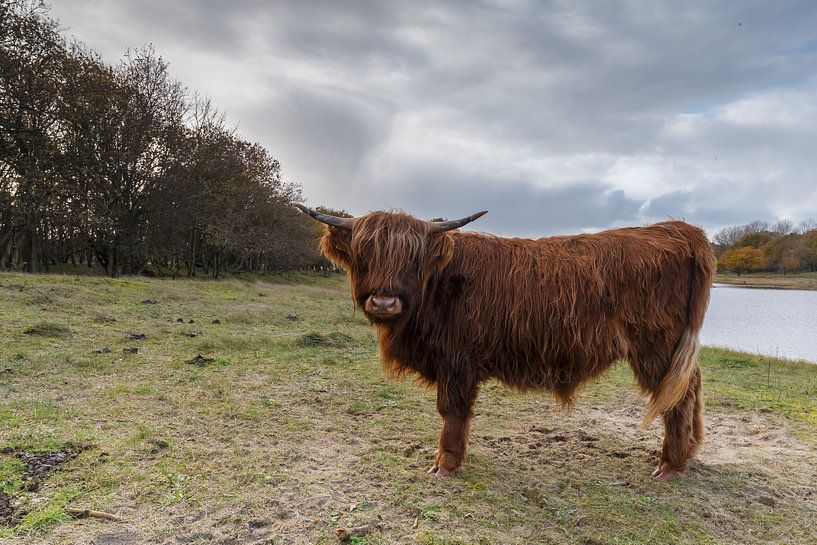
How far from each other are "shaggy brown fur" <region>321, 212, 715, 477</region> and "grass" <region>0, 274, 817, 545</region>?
47cm

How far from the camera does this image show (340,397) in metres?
5.20

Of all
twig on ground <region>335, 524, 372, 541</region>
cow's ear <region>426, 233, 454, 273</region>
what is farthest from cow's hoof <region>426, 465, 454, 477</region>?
cow's ear <region>426, 233, 454, 273</region>

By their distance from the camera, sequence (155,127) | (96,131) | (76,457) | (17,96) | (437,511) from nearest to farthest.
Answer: (437,511) < (76,457) < (17,96) < (96,131) < (155,127)

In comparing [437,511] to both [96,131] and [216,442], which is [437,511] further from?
[96,131]

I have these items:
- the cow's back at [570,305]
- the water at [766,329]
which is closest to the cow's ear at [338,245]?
the cow's back at [570,305]

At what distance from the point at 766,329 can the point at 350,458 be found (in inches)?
892

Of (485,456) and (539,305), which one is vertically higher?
(539,305)

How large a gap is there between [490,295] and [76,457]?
3.10 meters

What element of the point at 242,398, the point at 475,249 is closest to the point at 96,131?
the point at 242,398

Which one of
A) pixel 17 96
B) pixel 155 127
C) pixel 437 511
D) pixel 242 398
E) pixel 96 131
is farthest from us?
pixel 155 127

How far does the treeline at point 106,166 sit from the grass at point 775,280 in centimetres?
A: 5016

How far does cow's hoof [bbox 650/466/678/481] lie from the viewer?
11.6 ft

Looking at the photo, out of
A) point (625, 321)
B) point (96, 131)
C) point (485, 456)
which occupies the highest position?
point (96, 131)

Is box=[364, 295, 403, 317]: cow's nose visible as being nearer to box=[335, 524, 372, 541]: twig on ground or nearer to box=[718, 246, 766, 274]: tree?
box=[335, 524, 372, 541]: twig on ground
